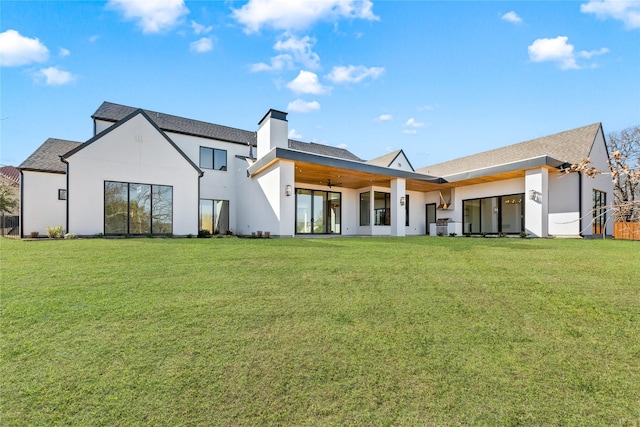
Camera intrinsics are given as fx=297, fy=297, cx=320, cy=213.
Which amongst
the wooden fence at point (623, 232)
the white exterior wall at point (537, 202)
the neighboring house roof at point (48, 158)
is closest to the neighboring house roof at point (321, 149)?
the white exterior wall at point (537, 202)

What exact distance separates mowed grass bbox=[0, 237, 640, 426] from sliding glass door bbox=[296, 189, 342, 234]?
970cm

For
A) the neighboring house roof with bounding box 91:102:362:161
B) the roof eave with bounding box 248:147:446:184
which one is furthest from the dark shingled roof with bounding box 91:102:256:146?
the roof eave with bounding box 248:147:446:184

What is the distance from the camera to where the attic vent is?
1769 centimetres

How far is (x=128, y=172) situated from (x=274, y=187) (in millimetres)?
6282

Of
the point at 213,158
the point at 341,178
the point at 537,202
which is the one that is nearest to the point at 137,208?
the point at 213,158

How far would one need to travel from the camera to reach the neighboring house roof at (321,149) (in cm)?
2191

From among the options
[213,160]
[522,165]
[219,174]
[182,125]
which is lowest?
[522,165]

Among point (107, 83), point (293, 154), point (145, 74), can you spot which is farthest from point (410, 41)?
point (107, 83)

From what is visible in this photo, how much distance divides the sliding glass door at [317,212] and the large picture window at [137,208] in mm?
6061

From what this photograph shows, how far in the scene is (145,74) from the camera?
40.0 feet

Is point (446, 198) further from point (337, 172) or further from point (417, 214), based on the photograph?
point (337, 172)

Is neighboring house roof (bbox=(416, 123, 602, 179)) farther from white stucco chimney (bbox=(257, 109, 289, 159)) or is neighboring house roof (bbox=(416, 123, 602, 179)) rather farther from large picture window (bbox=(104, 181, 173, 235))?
large picture window (bbox=(104, 181, 173, 235))

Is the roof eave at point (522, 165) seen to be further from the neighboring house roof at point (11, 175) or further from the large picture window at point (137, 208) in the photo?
the neighboring house roof at point (11, 175)

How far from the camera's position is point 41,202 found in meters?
14.2
